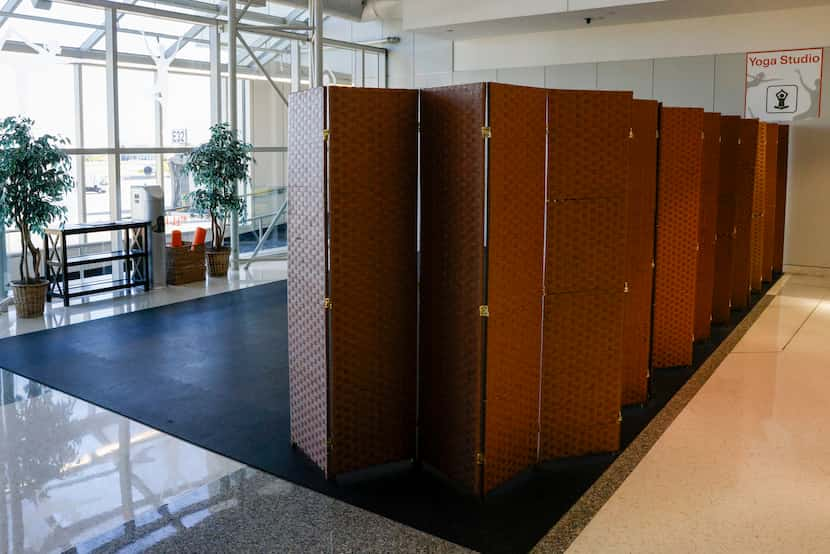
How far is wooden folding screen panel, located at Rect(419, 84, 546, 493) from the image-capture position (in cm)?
339

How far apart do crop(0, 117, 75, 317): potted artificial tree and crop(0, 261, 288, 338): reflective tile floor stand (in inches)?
9.2

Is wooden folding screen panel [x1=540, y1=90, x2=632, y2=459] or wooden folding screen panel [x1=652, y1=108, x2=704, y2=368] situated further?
wooden folding screen panel [x1=652, y1=108, x2=704, y2=368]

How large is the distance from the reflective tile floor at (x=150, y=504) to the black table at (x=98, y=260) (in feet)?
11.6

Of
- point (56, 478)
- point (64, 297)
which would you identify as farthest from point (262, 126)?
point (56, 478)

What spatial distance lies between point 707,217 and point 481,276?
3.41 meters

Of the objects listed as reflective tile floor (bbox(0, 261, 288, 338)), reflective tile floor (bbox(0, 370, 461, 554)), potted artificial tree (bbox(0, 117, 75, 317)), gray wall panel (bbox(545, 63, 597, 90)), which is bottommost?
reflective tile floor (bbox(0, 370, 461, 554))

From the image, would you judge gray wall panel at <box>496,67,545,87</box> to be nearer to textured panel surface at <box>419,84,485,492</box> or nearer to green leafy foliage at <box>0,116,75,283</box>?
green leafy foliage at <box>0,116,75,283</box>

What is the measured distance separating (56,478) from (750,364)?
479 centimetres

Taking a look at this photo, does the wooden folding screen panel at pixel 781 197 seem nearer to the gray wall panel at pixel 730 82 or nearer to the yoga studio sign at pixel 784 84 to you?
the yoga studio sign at pixel 784 84

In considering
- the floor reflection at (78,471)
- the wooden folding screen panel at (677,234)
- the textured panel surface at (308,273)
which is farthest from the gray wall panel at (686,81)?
the floor reflection at (78,471)

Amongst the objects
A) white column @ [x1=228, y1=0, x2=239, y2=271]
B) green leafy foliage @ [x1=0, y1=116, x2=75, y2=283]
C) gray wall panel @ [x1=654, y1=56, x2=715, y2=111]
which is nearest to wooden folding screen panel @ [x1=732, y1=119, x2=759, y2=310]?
gray wall panel @ [x1=654, y1=56, x2=715, y2=111]

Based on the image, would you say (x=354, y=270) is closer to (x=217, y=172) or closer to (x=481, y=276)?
(x=481, y=276)

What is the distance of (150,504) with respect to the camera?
346 centimetres

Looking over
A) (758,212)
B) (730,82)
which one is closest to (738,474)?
(758,212)
